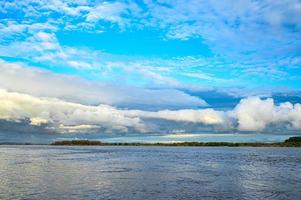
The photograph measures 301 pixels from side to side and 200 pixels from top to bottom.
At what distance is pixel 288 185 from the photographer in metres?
46.5

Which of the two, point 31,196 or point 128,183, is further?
point 128,183

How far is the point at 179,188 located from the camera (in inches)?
1703

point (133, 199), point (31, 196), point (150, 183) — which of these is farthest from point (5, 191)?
point (150, 183)

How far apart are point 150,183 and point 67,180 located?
10465mm

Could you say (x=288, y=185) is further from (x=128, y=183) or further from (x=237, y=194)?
(x=128, y=183)

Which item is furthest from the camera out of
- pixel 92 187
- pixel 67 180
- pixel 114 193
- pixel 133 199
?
pixel 67 180

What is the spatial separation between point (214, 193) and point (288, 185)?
11694 mm

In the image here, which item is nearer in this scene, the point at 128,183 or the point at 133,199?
the point at 133,199

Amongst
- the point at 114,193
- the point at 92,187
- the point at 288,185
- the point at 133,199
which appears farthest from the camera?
the point at 288,185

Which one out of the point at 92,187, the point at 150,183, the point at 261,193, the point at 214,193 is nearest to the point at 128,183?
the point at 150,183

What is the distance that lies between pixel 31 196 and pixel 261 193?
72.5ft

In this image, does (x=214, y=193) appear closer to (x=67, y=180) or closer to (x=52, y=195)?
(x=52, y=195)

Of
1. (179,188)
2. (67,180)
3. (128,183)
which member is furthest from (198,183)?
(67,180)

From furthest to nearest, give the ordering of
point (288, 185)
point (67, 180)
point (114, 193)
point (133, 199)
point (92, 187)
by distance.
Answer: point (67, 180), point (288, 185), point (92, 187), point (114, 193), point (133, 199)
